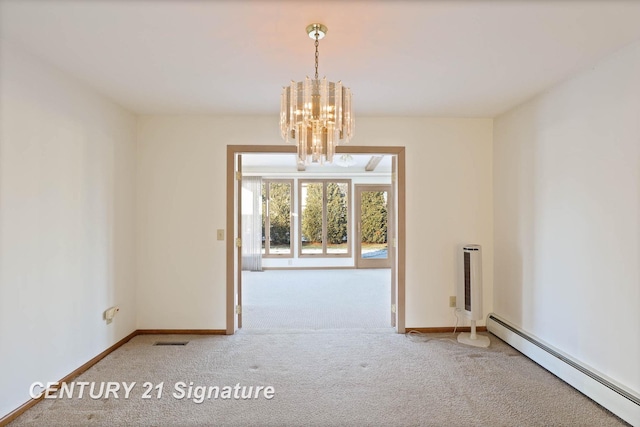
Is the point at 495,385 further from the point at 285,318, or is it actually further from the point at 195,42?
the point at 195,42

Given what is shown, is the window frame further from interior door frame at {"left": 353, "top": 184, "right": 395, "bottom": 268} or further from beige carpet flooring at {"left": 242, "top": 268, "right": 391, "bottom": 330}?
beige carpet flooring at {"left": 242, "top": 268, "right": 391, "bottom": 330}

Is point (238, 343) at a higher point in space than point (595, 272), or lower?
lower

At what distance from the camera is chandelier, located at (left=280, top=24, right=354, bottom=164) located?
6.02ft

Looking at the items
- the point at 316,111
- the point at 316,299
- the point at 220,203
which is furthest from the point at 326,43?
the point at 316,299

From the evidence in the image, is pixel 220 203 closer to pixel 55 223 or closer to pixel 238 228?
pixel 238 228

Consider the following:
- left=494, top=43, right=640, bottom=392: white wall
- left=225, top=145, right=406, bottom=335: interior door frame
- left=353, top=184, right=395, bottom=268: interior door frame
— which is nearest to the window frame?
left=353, top=184, right=395, bottom=268: interior door frame

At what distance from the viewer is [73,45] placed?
2023 mm

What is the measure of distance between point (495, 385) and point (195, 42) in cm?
313

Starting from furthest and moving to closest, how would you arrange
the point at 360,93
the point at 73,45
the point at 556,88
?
the point at 360,93, the point at 556,88, the point at 73,45

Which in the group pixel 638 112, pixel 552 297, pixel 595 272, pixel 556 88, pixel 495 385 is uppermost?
pixel 556 88

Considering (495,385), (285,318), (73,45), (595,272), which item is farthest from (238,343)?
(595,272)

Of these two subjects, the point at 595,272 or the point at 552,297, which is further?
the point at 552,297

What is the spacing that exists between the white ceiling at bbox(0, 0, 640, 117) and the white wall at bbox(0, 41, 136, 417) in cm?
27

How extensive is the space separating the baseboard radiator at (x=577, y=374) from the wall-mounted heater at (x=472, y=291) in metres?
0.26
